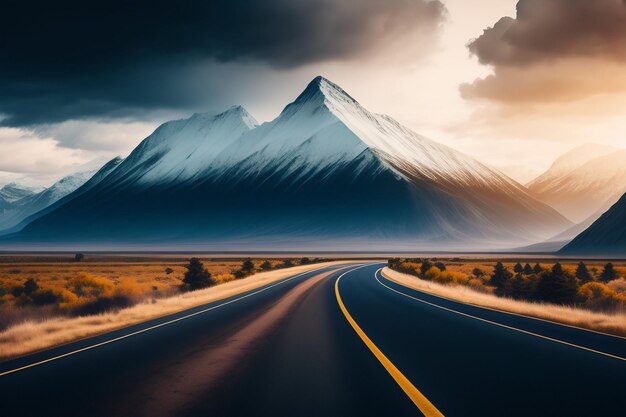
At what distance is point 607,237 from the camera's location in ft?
396

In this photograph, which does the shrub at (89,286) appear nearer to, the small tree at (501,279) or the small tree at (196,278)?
the small tree at (196,278)

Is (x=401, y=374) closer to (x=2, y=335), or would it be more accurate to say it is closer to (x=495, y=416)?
(x=495, y=416)

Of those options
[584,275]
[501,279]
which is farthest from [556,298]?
[584,275]

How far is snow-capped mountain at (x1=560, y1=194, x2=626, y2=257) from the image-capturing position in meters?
116

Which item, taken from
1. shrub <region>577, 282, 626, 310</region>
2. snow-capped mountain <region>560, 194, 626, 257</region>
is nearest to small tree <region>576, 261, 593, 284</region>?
shrub <region>577, 282, 626, 310</region>

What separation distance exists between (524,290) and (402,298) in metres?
9.32

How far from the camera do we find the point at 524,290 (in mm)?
29469

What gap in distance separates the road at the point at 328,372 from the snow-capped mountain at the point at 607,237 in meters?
115

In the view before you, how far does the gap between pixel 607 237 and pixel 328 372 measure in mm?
128868

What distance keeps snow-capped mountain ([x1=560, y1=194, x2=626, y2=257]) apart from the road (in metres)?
115

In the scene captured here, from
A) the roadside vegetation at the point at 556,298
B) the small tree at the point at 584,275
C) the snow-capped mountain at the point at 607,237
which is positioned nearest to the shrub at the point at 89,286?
the roadside vegetation at the point at 556,298

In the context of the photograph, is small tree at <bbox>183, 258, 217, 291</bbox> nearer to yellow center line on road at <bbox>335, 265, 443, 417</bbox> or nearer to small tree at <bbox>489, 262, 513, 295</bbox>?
small tree at <bbox>489, 262, 513, 295</bbox>

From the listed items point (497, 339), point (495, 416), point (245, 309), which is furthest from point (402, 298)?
point (495, 416)

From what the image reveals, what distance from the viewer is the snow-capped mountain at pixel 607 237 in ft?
382
